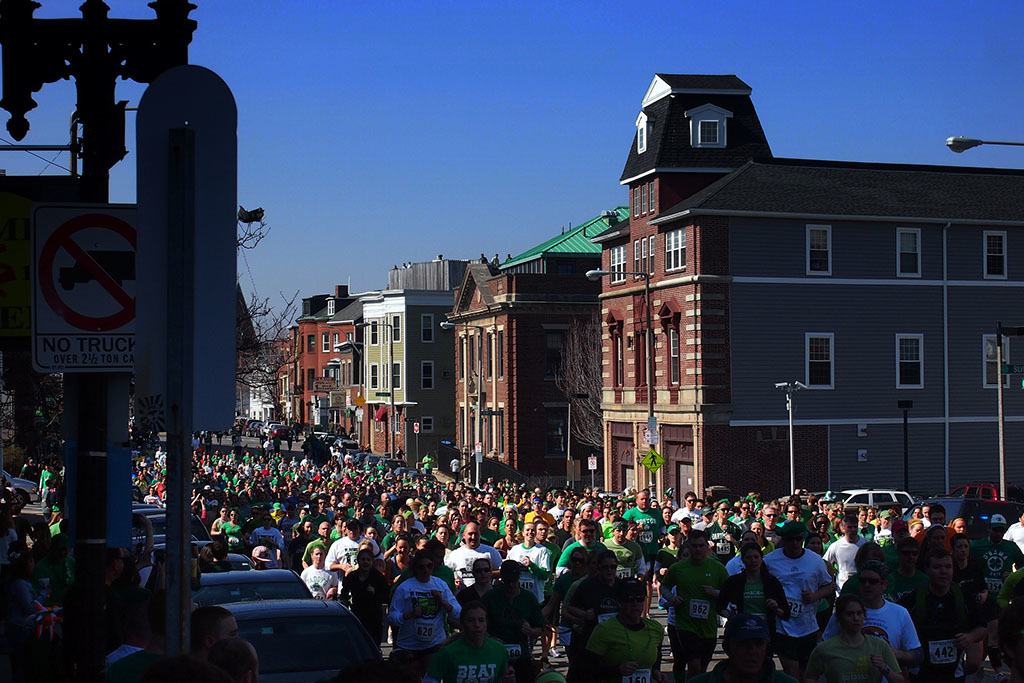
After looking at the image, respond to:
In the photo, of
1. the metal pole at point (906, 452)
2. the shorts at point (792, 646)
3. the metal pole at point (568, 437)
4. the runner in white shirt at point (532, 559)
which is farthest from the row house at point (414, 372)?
the shorts at point (792, 646)

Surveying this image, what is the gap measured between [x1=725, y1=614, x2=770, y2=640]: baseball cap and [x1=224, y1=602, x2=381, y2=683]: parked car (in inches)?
116

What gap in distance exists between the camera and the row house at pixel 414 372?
8556 cm

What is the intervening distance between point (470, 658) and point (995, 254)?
43.8 metres

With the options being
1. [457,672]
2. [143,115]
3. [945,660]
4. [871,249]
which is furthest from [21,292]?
[871,249]

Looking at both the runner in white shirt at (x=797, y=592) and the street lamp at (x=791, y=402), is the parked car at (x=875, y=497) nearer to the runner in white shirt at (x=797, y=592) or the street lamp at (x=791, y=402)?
the street lamp at (x=791, y=402)

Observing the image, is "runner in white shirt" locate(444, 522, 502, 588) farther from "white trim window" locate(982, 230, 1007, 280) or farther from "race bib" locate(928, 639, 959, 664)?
"white trim window" locate(982, 230, 1007, 280)

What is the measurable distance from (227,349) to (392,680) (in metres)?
1.15

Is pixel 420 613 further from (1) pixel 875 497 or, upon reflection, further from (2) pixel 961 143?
(1) pixel 875 497

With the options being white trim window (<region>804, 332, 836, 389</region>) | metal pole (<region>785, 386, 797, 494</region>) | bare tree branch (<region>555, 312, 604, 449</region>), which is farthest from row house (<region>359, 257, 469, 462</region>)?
metal pole (<region>785, 386, 797, 494</region>)

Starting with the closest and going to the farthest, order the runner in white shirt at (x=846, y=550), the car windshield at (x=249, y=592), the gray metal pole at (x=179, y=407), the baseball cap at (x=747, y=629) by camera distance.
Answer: the gray metal pole at (x=179, y=407)
the baseball cap at (x=747, y=629)
the car windshield at (x=249, y=592)
the runner in white shirt at (x=846, y=550)

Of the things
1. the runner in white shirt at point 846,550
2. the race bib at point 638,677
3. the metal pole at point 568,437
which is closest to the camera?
the race bib at point 638,677

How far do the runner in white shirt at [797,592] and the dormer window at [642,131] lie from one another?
132 ft

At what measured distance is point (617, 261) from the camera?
54.9 meters

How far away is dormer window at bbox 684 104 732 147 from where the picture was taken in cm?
4947
